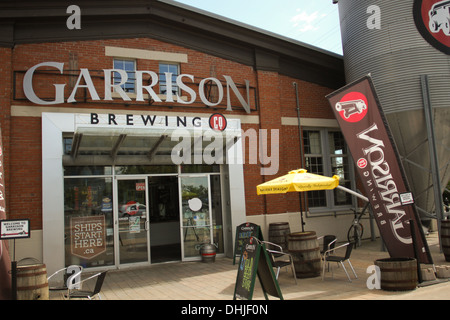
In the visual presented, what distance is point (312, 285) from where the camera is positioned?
7.47 m

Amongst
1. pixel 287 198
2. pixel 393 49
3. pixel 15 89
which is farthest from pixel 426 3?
pixel 15 89

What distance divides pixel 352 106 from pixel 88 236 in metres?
7.00

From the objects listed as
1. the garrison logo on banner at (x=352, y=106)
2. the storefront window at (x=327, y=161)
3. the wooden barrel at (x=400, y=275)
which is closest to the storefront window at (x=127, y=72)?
the garrison logo on banner at (x=352, y=106)

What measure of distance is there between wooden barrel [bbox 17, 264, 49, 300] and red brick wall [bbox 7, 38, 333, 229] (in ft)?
10.5

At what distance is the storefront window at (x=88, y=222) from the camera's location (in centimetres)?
963

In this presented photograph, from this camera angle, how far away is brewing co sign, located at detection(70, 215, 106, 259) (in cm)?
966

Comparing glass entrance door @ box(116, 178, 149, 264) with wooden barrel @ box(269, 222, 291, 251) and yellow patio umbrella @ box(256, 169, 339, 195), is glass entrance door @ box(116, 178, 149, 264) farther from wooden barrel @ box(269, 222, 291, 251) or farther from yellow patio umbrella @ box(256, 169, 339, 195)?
yellow patio umbrella @ box(256, 169, 339, 195)

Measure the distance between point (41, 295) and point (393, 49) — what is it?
10382 millimetres

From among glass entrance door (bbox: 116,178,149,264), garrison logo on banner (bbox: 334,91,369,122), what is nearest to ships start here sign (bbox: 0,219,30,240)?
glass entrance door (bbox: 116,178,149,264)

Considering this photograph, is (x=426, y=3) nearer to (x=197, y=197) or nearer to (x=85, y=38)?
(x=197, y=197)

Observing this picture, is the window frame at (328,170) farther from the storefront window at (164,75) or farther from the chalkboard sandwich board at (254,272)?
the chalkboard sandwich board at (254,272)

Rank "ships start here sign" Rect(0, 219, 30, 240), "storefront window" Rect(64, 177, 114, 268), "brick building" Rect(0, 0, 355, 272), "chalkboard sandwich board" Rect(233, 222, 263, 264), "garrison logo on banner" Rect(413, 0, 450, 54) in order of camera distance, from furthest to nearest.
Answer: "garrison logo on banner" Rect(413, 0, 450, 54) → "chalkboard sandwich board" Rect(233, 222, 263, 264) → "storefront window" Rect(64, 177, 114, 268) → "brick building" Rect(0, 0, 355, 272) → "ships start here sign" Rect(0, 219, 30, 240)

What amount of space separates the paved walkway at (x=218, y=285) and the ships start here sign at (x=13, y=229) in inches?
→ 84.9
